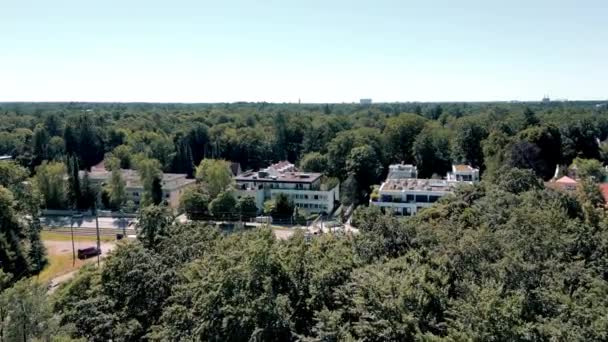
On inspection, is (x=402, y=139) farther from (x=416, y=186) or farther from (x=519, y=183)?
(x=519, y=183)

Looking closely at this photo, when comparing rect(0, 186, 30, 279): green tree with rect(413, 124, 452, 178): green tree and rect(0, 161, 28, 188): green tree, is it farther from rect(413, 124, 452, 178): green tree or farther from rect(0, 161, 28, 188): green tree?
rect(413, 124, 452, 178): green tree

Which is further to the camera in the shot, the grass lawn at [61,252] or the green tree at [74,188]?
the green tree at [74,188]

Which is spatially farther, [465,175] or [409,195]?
[465,175]

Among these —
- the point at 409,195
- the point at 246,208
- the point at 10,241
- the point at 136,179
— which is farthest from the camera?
the point at 136,179

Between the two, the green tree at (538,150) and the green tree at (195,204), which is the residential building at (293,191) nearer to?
the green tree at (195,204)

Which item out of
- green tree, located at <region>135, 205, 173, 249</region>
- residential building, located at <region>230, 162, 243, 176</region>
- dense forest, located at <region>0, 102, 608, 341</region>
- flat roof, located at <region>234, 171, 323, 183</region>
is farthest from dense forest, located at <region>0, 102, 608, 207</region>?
green tree, located at <region>135, 205, 173, 249</region>

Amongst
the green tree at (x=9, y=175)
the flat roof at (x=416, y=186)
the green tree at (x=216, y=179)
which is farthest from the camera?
the green tree at (x=216, y=179)

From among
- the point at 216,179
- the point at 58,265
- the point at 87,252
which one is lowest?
the point at 58,265

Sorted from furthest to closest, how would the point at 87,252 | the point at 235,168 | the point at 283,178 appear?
the point at 235,168
the point at 283,178
the point at 87,252

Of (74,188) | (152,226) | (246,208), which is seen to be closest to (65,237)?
(74,188)

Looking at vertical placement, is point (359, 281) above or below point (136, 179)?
above

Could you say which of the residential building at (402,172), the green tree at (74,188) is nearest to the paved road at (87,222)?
the green tree at (74,188)
